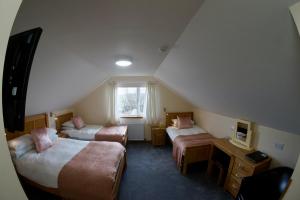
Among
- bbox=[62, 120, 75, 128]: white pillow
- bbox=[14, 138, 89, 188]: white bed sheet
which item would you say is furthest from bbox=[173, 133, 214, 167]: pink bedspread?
bbox=[62, 120, 75, 128]: white pillow

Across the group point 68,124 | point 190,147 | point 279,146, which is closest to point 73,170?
point 190,147

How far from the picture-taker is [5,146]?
1.21ft

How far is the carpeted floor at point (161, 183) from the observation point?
2.20m

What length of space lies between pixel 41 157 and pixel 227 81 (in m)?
3.00

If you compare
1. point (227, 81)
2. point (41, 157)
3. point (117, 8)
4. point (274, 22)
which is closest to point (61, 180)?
point (41, 157)

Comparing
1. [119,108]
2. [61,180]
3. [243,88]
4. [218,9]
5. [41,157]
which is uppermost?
[218,9]

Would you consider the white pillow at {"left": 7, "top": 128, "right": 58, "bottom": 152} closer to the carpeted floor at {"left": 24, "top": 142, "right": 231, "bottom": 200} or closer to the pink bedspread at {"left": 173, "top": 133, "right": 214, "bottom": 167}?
the carpeted floor at {"left": 24, "top": 142, "right": 231, "bottom": 200}

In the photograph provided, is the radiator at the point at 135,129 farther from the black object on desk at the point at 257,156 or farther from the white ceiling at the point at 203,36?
the white ceiling at the point at 203,36

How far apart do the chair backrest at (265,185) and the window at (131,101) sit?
323cm

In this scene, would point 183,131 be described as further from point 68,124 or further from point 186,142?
point 68,124

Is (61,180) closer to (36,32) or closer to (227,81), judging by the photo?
(36,32)

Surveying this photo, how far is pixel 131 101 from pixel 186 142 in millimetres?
2321

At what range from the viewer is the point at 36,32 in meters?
0.69

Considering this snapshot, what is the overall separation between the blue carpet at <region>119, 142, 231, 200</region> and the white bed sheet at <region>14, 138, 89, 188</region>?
1.08m
